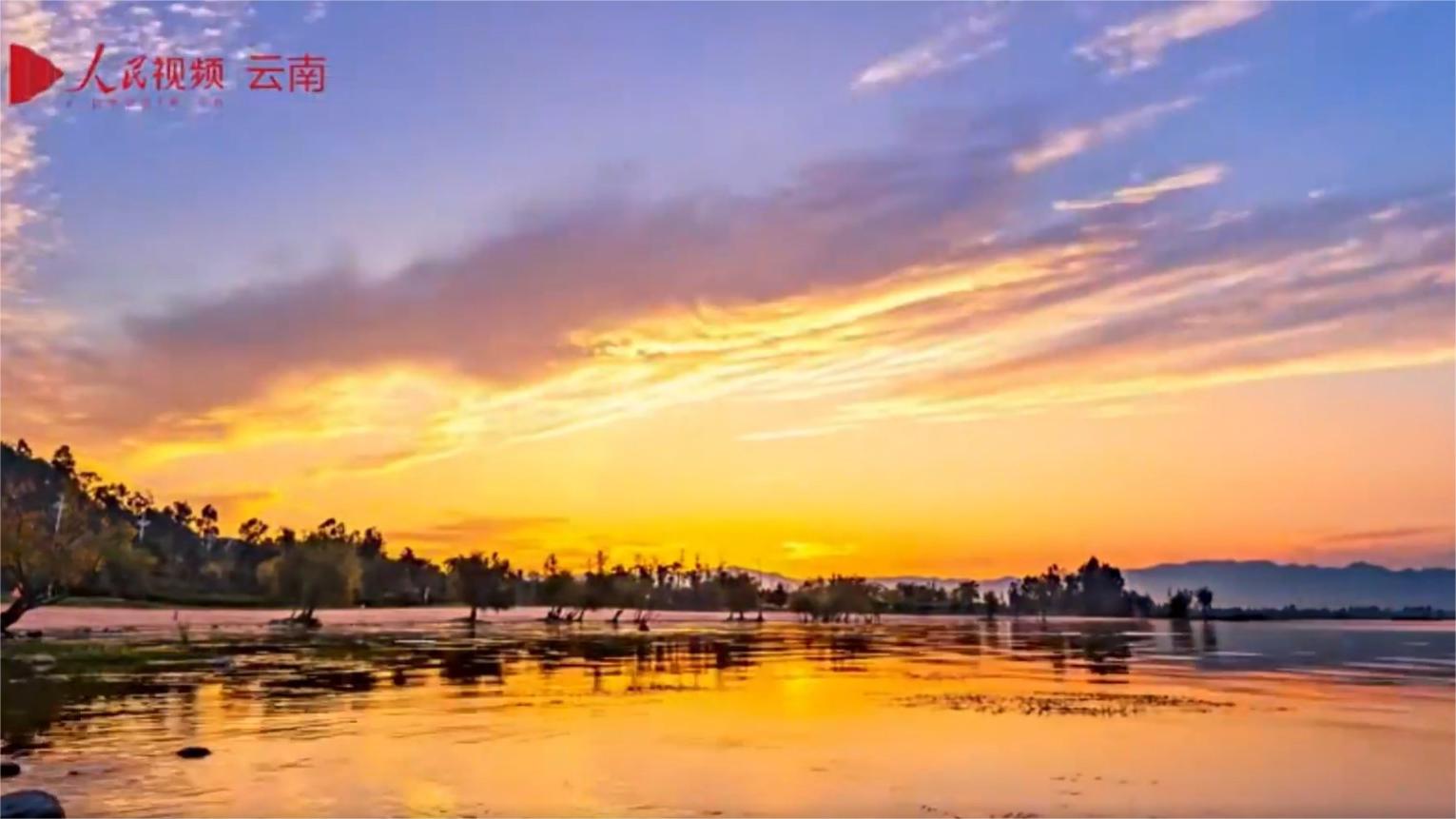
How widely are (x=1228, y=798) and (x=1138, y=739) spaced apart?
985cm

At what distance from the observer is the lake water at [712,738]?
27406 mm

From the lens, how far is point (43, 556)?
8475 centimetres

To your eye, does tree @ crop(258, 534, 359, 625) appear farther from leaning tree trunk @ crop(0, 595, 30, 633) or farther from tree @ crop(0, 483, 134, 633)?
leaning tree trunk @ crop(0, 595, 30, 633)

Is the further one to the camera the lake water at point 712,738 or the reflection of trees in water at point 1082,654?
the reflection of trees in water at point 1082,654

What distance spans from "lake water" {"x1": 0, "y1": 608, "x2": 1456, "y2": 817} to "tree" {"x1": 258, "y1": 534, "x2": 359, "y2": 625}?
7040cm

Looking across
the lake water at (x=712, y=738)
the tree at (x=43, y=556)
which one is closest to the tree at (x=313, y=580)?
the tree at (x=43, y=556)

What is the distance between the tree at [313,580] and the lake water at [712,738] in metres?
70.4

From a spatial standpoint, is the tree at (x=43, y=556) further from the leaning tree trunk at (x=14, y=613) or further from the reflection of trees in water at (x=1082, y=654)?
the reflection of trees in water at (x=1082, y=654)

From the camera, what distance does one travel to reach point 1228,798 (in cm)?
2908

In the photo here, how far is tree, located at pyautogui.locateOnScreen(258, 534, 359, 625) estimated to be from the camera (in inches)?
5743

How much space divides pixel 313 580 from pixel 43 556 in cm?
6158

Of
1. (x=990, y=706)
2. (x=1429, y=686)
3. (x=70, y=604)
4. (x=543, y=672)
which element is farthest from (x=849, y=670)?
(x=70, y=604)

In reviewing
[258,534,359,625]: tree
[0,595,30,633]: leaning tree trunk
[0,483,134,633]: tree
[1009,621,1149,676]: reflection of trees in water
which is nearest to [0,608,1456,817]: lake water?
[1009,621,1149,676]: reflection of trees in water

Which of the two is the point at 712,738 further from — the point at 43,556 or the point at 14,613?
the point at 43,556
